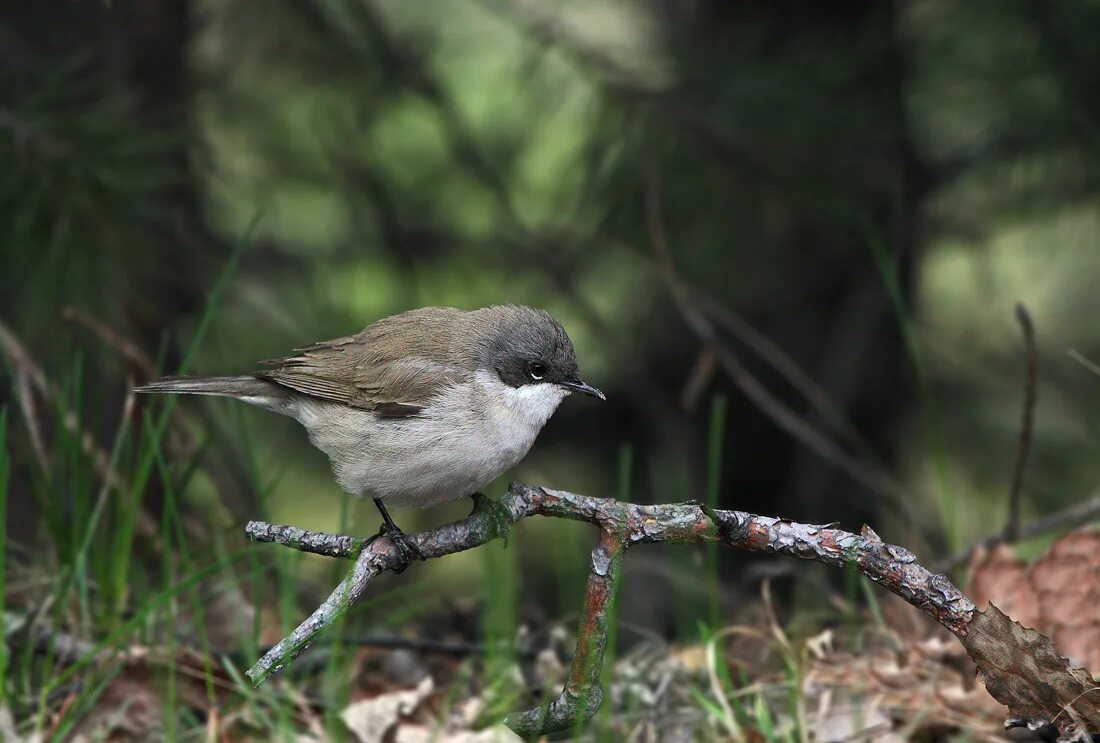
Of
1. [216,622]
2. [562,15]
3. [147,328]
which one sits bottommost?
[216,622]

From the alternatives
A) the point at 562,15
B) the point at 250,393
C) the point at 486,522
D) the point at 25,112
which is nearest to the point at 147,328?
the point at 25,112

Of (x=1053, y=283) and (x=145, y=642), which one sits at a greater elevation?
(x=1053, y=283)

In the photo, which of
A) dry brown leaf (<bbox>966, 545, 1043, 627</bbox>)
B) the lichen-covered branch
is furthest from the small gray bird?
dry brown leaf (<bbox>966, 545, 1043, 627</bbox>)

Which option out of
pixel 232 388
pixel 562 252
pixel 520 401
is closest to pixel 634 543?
pixel 520 401

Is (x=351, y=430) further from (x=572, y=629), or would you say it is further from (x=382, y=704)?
(x=572, y=629)

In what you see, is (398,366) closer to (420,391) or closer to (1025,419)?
(420,391)

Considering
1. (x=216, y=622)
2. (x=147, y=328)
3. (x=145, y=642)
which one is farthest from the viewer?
(x=147, y=328)

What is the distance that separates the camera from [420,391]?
11.2 ft

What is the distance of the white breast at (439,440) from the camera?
304 centimetres

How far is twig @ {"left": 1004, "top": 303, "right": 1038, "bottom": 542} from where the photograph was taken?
12.0 feet

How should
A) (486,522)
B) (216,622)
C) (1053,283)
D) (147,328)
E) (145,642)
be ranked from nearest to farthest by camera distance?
(486,522)
(145,642)
(216,622)
(147,328)
(1053,283)

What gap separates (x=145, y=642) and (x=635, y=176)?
9.14 feet

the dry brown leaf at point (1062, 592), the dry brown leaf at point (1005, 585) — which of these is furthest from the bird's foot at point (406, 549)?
the dry brown leaf at point (1005, 585)

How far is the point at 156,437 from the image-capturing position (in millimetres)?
3482
